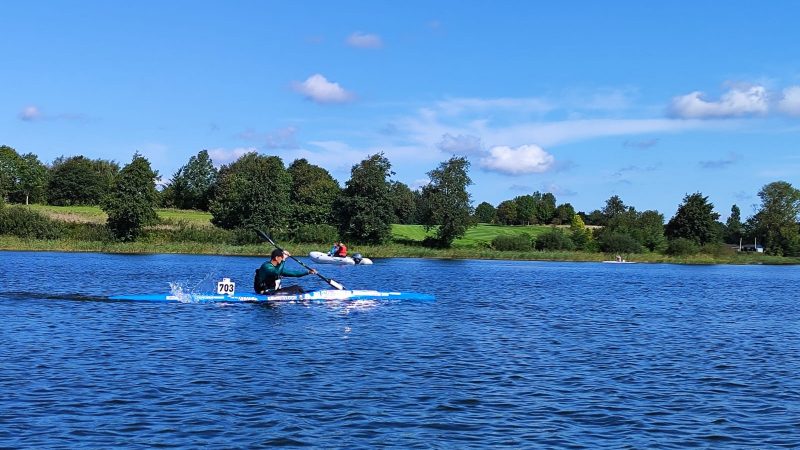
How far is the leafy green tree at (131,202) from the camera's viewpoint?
8038 centimetres

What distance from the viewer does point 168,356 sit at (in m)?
18.5

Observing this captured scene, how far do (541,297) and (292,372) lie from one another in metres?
24.4

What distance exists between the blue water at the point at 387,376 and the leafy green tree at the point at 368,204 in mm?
58516

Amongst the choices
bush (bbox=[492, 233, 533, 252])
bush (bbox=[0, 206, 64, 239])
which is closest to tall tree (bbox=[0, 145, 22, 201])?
bush (bbox=[0, 206, 64, 239])

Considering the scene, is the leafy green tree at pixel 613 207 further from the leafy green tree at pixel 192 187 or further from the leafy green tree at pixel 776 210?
the leafy green tree at pixel 192 187

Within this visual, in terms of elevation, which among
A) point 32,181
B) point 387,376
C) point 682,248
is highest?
point 32,181

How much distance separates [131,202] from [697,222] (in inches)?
2996

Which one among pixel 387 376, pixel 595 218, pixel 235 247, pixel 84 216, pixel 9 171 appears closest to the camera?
pixel 387 376

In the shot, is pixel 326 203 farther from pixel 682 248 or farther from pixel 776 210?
pixel 776 210

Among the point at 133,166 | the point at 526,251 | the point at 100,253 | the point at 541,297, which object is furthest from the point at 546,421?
the point at 526,251

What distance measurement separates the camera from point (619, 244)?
100188 millimetres

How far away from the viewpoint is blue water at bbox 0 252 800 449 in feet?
40.7

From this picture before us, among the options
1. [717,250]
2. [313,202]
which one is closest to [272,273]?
[313,202]

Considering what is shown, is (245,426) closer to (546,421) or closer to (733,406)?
(546,421)
